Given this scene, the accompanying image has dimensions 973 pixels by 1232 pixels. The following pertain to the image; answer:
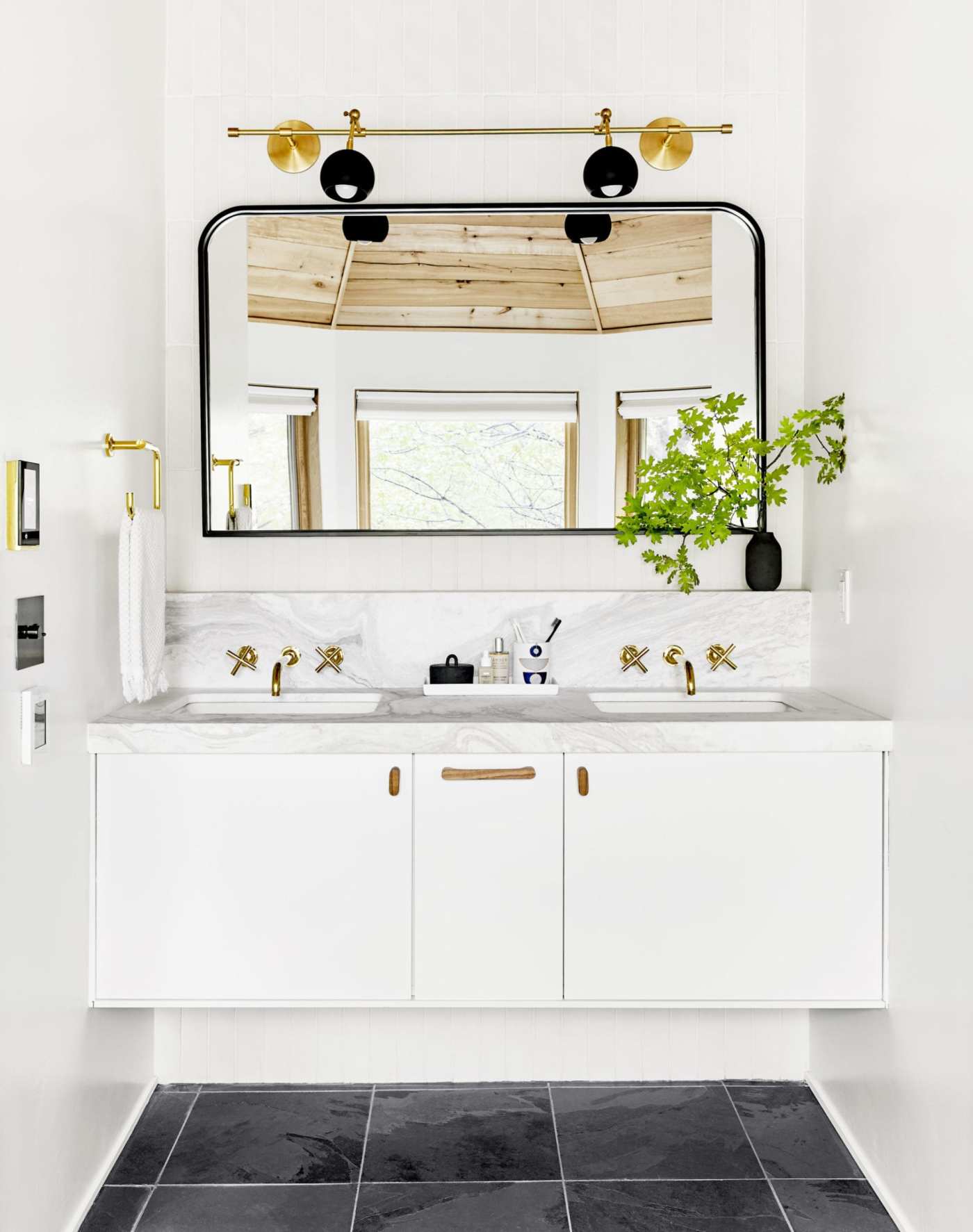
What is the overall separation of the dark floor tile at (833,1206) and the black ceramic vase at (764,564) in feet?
4.20

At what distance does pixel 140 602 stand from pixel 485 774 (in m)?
0.79

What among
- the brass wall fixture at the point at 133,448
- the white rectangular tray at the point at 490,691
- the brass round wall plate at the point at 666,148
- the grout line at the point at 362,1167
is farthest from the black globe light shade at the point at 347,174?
the grout line at the point at 362,1167

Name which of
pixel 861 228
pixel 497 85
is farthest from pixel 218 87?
pixel 861 228

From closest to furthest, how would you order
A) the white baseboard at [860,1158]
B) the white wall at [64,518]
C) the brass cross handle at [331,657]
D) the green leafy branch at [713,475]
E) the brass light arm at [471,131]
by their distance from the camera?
the white wall at [64,518] < the white baseboard at [860,1158] < the green leafy branch at [713,475] < the brass light arm at [471,131] < the brass cross handle at [331,657]

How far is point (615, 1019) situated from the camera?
2.51 metres

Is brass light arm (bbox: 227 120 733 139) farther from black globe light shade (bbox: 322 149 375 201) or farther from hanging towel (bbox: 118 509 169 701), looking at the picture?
hanging towel (bbox: 118 509 169 701)

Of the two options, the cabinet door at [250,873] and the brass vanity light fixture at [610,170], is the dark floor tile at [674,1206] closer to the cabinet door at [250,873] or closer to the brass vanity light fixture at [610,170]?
the cabinet door at [250,873]

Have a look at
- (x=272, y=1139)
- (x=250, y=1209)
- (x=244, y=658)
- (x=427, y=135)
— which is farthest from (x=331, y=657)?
(x=427, y=135)

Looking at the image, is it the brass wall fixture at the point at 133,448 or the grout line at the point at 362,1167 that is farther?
the brass wall fixture at the point at 133,448

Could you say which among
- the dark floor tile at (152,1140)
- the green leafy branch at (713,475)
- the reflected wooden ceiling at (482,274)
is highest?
the reflected wooden ceiling at (482,274)

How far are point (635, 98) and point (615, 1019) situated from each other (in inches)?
88.0

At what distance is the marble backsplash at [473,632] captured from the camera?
102 inches

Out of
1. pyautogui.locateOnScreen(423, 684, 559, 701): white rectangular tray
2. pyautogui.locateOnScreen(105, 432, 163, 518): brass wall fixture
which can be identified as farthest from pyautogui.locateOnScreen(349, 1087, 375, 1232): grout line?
pyautogui.locateOnScreen(105, 432, 163, 518): brass wall fixture

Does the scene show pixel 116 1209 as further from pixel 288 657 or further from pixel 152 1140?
pixel 288 657
